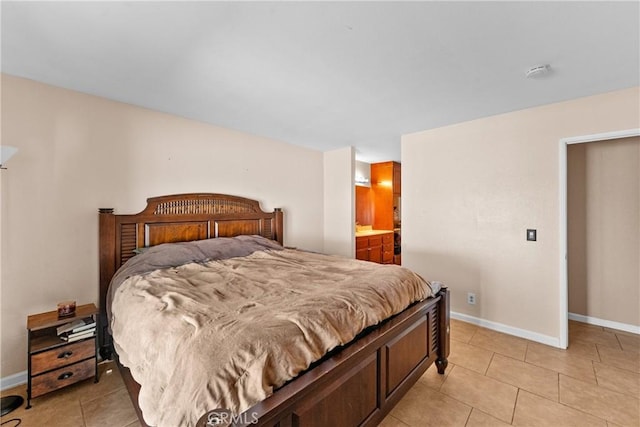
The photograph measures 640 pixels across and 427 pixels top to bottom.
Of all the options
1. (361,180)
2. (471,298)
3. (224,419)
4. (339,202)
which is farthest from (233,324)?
(361,180)

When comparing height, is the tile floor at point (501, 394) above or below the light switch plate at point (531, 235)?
below

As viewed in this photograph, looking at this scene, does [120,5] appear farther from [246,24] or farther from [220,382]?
[220,382]

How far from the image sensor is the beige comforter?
105 centimetres

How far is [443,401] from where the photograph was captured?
1.93m

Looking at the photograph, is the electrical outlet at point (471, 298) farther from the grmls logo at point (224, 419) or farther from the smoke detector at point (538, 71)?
the grmls logo at point (224, 419)

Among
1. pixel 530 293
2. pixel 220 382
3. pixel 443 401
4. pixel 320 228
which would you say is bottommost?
pixel 443 401

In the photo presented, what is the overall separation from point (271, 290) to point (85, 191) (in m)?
2.03

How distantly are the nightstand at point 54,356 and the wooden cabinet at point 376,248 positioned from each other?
11.8ft

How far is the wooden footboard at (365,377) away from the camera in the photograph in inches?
42.4

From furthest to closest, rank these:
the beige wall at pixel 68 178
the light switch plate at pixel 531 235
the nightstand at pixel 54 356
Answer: the light switch plate at pixel 531 235
the beige wall at pixel 68 178
the nightstand at pixel 54 356

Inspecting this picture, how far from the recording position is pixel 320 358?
4.30ft

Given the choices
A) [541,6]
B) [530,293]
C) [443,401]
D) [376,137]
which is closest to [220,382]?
[443,401]

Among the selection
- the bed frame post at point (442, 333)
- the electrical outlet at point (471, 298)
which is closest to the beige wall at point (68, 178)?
Result: the bed frame post at point (442, 333)

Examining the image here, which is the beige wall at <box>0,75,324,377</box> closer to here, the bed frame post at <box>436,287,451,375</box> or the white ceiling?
the white ceiling
